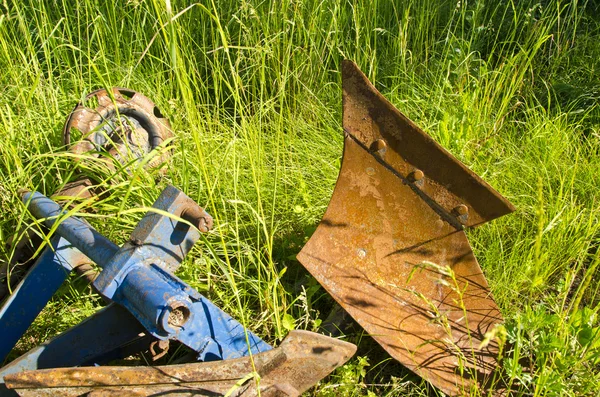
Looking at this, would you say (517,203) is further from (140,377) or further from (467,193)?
(140,377)

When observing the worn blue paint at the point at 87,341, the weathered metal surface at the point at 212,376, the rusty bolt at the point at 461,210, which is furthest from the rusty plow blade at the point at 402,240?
the worn blue paint at the point at 87,341

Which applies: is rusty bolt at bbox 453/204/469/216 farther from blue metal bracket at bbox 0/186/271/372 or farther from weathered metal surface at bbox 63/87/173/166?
weathered metal surface at bbox 63/87/173/166

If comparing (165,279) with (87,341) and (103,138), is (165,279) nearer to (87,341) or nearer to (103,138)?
(87,341)

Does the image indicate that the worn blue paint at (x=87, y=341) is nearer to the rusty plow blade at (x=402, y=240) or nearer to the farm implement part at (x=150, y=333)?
the farm implement part at (x=150, y=333)

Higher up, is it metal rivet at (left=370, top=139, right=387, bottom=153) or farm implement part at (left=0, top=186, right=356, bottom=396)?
metal rivet at (left=370, top=139, right=387, bottom=153)

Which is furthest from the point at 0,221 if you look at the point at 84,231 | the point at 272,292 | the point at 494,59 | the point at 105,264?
the point at 494,59

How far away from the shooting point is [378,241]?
243 centimetres

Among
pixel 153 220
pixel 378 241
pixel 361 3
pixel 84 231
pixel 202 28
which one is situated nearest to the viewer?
pixel 153 220

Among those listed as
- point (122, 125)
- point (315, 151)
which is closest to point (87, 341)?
point (122, 125)

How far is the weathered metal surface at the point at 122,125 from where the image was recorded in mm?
2734

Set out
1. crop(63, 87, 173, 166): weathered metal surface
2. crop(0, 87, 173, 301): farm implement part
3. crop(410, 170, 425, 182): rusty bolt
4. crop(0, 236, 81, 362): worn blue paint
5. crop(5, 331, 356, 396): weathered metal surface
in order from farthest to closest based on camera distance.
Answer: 1. crop(63, 87, 173, 166): weathered metal surface
2. crop(0, 87, 173, 301): farm implement part
3. crop(410, 170, 425, 182): rusty bolt
4. crop(0, 236, 81, 362): worn blue paint
5. crop(5, 331, 356, 396): weathered metal surface

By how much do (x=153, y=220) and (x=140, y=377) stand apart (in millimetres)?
478

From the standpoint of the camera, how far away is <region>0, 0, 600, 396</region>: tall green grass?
225cm

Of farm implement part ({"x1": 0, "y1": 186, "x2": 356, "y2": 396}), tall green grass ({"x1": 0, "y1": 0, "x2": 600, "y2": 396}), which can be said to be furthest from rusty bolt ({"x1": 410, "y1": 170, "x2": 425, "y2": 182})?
farm implement part ({"x1": 0, "y1": 186, "x2": 356, "y2": 396})
